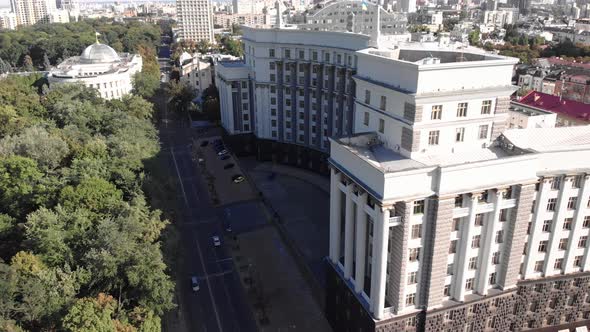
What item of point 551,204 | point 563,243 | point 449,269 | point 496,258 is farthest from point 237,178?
point 563,243

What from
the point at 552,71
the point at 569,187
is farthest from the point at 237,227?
the point at 552,71

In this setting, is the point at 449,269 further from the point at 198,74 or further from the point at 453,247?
the point at 198,74

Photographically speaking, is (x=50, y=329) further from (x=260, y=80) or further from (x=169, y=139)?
(x=169, y=139)

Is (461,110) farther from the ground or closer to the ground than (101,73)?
farther from the ground

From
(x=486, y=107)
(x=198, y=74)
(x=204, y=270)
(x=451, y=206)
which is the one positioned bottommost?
(x=204, y=270)

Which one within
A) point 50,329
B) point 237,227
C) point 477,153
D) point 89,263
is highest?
point 477,153
